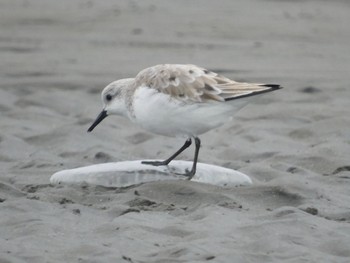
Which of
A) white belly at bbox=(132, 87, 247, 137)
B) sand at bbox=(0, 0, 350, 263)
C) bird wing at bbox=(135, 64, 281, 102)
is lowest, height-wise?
sand at bbox=(0, 0, 350, 263)

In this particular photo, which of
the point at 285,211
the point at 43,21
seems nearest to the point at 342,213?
the point at 285,211

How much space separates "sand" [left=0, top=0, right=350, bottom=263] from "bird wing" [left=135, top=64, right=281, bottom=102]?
69 cm

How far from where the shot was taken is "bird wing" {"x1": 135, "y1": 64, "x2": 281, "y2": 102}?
7832 millimetres

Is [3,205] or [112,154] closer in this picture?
[3,205]

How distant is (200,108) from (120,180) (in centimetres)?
84

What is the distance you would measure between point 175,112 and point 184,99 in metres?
0.12

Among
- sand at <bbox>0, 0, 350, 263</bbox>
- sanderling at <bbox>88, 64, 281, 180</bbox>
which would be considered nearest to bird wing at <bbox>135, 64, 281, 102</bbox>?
sanderling at <bbox>88, 64, 281, 180</bbox>

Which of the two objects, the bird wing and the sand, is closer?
the sand

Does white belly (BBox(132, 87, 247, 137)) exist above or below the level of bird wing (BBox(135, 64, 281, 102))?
below

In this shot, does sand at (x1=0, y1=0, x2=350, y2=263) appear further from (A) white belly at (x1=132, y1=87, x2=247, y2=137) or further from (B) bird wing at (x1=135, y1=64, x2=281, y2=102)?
(B) bird wing at (x1=135, y1=64, x2=281, y2=102)

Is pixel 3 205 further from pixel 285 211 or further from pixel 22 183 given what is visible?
pixel 285 211

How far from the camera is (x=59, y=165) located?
8.70 meters

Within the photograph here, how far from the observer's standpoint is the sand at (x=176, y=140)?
650 cm

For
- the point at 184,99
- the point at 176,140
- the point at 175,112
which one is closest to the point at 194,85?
the point at 184,99
